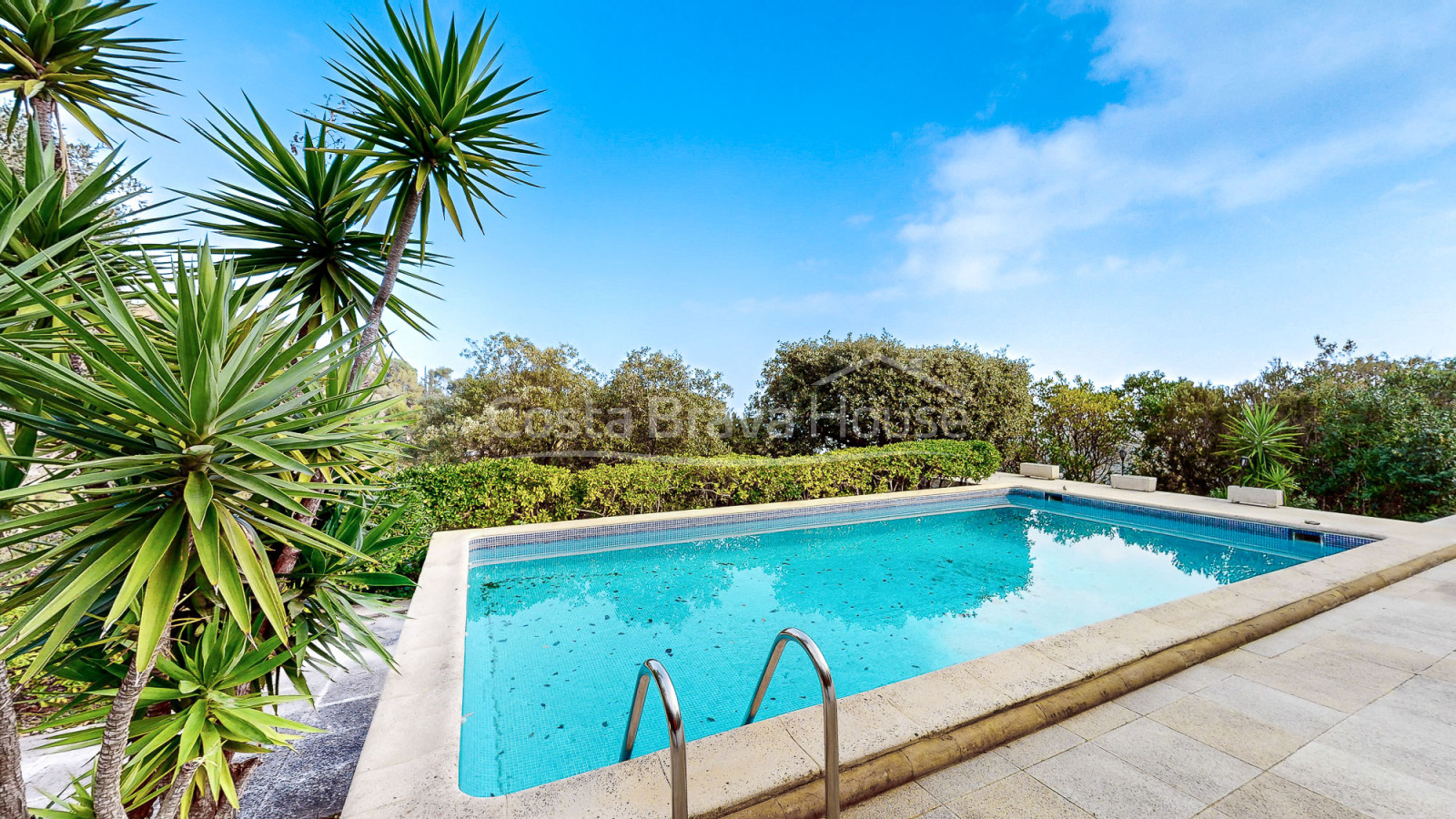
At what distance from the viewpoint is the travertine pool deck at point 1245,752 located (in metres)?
2.24

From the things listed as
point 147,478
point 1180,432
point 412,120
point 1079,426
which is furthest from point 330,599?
point 1079,426

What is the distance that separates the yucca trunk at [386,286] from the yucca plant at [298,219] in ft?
0.45

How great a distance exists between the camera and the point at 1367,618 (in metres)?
4.25

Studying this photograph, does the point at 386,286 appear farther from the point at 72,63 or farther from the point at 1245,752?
the point at 1245,752

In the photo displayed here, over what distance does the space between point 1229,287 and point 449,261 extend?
19.2 meters

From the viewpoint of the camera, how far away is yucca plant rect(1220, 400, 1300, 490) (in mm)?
9586

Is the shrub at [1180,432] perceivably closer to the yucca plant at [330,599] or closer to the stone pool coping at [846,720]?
the stone pool coping at [846,720]

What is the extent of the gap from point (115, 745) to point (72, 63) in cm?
404

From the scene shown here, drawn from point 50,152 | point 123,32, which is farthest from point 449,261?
point 123,32

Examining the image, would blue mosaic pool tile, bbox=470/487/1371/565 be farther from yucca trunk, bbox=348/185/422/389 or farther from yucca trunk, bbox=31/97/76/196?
yucca trunk, bbox=348/185/422/389

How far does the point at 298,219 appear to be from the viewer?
2477 millimetres

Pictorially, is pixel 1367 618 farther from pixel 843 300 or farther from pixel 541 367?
pixel 843 300

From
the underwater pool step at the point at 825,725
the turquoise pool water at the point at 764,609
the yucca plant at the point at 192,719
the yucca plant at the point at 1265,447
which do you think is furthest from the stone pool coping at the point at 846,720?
the yucca plant at the point at 1265,447

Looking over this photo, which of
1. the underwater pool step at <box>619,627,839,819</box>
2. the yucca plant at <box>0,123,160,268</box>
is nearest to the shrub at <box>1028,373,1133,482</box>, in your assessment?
the underwater pool step at <box>619,627,839,819</box>
